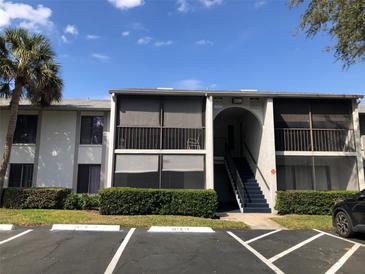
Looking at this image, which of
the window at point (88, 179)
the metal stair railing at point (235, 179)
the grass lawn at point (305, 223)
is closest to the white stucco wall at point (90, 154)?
the window at point (88, 179)

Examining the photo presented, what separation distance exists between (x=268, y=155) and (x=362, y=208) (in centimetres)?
767

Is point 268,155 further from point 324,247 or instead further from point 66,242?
point 66,242

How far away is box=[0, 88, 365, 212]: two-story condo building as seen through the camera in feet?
52.3

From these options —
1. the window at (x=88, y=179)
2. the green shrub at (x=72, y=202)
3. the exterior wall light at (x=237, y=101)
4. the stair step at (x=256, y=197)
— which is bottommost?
the green shrub at (x=72, y=202)

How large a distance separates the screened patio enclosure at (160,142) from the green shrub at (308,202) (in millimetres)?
3705

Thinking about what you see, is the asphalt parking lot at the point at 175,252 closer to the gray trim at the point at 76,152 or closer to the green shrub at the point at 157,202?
the green shrub at the point at 157,202

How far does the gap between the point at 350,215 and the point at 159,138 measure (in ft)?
30.3

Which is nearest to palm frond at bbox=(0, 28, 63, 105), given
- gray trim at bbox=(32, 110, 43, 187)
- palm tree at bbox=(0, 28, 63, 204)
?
palm tree at bbox=(0, 28, 63, 204)

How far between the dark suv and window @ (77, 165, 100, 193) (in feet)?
39.4

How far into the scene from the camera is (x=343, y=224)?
30.8ft

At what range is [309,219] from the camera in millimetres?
12945

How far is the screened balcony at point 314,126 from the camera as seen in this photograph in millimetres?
16812

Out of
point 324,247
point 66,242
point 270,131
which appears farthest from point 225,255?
point 270,131

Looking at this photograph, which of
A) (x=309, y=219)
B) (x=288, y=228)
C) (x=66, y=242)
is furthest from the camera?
(x=309, y=219)
